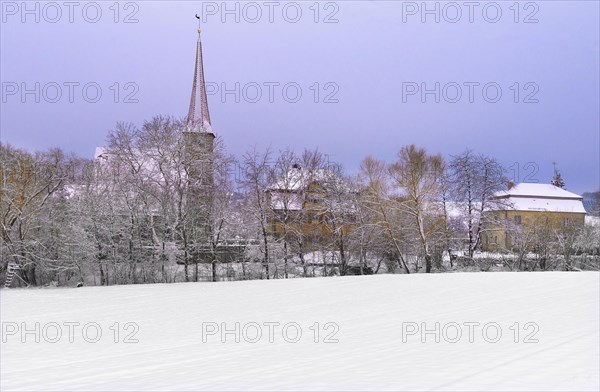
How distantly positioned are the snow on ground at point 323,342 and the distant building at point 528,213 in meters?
16.9

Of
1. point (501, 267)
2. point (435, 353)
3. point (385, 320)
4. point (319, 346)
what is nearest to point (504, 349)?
point (435, 353)

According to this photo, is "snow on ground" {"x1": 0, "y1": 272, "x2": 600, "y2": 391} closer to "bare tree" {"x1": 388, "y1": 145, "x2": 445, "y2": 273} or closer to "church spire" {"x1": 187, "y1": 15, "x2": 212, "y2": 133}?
"bare tree" {"x1": 388, "y1": 145, "x2": 445, "y2": 273}

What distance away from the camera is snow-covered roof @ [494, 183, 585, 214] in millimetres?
66812

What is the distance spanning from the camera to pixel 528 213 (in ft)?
212

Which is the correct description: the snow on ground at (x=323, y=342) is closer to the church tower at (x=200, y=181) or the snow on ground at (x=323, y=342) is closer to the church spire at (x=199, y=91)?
the church tower at (x=200, y=181)

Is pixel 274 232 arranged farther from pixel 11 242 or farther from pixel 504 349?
pixel 504 349

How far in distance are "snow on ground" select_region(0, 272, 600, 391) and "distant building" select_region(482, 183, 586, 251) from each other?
16880 millimetres

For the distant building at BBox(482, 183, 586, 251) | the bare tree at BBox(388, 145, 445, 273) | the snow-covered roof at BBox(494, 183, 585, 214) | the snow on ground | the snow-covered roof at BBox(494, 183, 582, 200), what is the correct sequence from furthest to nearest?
the snow-covered roof at BBox(494, 183, 582, 200) < the snow-covered roof at BBox(494, 183, 585, 214) < the distant building at BBox(482, 183, 586, 251) < the bare tree at BBox(388, 145, 445, 273) < the snow on ground

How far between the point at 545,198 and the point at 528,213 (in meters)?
5.94

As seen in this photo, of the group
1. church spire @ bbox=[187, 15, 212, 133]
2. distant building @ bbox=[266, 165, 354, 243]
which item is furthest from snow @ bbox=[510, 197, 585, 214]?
church spire @ bbox=[187, 15, 212, 133]

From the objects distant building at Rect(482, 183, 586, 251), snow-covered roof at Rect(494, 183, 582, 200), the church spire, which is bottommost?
distant building at Rect(482, 183, 586, 251)

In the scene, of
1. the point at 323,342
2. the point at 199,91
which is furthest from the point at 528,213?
the point at 323,342

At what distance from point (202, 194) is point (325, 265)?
10.4 m

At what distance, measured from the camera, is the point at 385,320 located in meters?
15.5
